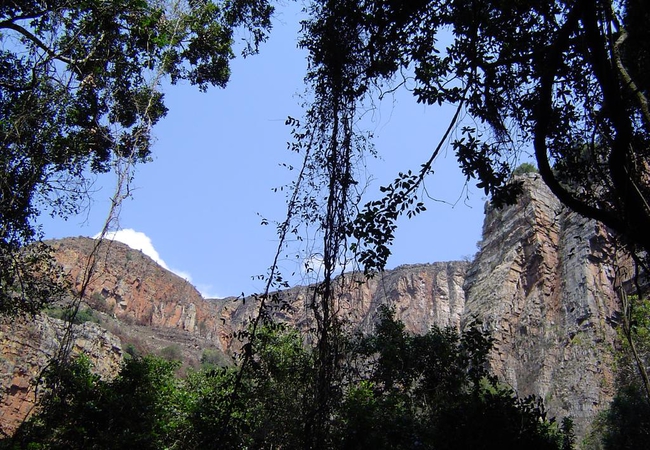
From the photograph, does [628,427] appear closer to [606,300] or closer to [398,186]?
[398,186]

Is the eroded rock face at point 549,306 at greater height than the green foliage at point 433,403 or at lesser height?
greater

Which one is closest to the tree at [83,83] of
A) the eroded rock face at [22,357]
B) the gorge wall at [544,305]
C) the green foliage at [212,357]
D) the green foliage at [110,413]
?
the green foliage at [110,413]

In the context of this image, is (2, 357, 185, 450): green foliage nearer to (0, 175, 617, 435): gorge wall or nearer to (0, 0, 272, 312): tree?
(0, 0, 272, 312): tree

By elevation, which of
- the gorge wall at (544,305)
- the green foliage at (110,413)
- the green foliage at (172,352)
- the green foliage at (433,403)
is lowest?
the green foliage at (110,413)

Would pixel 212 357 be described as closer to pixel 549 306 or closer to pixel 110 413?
pixel 549 306

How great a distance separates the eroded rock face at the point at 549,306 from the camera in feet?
87.6

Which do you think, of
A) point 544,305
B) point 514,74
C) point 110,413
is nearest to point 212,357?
point 544,305

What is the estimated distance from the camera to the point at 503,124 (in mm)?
4629

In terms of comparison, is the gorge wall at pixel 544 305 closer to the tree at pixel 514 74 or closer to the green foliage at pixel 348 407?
the green foliage at pixel 348 407

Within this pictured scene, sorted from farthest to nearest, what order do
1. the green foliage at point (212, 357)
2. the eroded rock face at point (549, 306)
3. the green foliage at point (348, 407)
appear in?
1. the green foliage at point (212, 357)
2. the eroded rock face at point (549, 306)
3. the green foliage at point (348, 407)

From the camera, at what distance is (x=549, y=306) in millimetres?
32844

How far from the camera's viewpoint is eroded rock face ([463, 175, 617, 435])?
87.6ft

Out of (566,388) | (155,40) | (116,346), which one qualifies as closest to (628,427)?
(566,388)

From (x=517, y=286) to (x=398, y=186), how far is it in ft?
112
